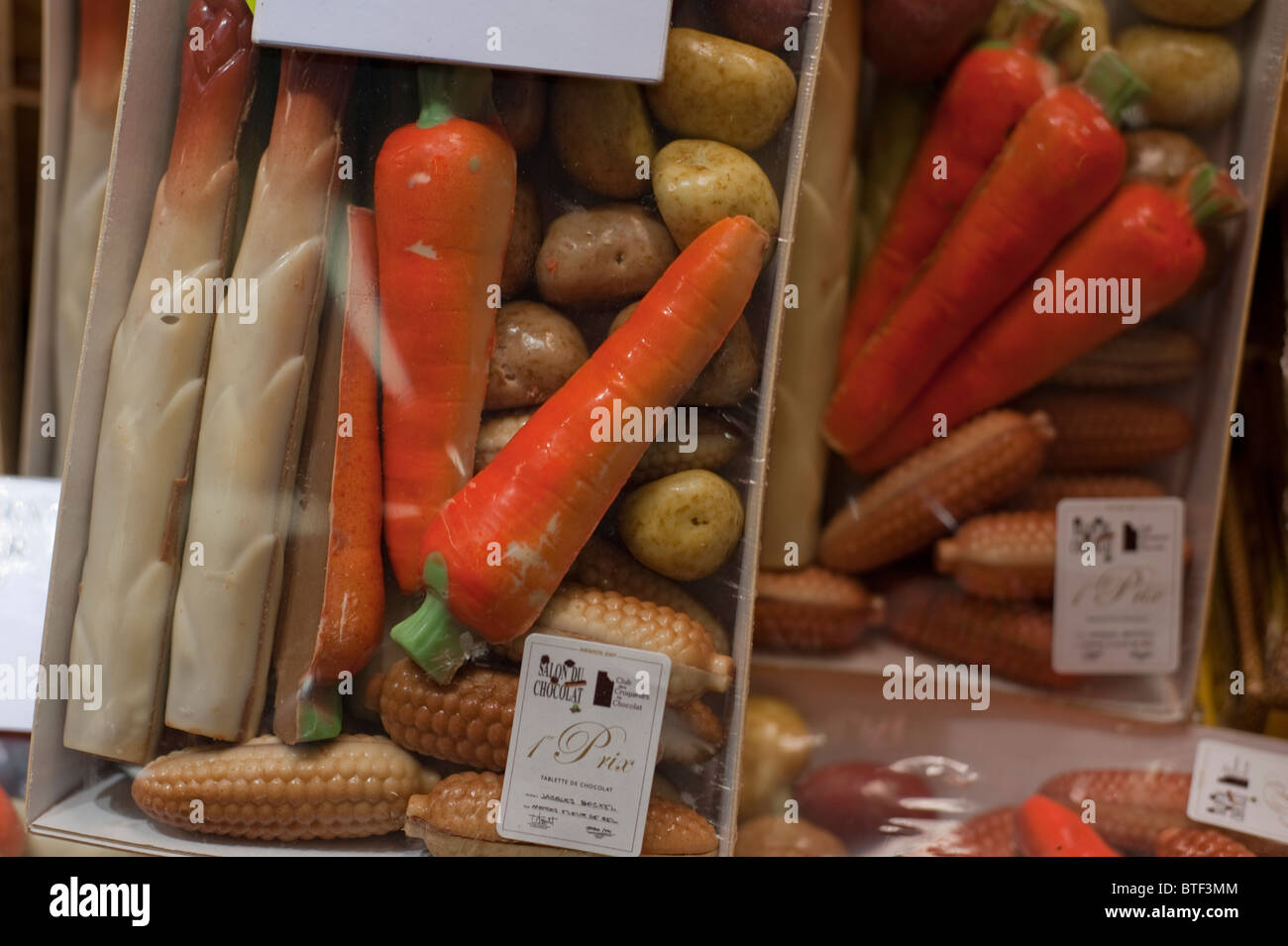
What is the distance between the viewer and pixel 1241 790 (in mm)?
1015

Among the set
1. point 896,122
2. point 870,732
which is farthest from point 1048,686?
point 896,122

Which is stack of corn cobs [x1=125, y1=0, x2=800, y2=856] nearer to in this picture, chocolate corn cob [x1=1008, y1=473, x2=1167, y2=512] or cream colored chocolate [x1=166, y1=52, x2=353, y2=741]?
cream colored chocolate [x1=166, y1=52, x2=353, y2=741]

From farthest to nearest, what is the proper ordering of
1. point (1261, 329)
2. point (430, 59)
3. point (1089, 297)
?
point (1261, 329) < point (1089, 297) < point (430, 59)

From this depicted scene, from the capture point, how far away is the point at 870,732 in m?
1.12

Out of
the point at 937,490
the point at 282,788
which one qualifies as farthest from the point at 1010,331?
the point at 282,788

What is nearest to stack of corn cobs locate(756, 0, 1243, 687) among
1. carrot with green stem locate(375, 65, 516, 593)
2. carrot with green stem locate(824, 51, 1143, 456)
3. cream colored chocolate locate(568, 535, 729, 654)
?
carrot with green stem locate(824, 51, 1143, 456)

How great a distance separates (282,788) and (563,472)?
39cm

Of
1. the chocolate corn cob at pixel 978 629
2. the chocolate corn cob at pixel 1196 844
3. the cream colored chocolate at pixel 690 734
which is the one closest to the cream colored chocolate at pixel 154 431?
the cream colored chocolate at pixel 690 734

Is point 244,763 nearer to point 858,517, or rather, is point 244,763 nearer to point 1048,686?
point 858,517

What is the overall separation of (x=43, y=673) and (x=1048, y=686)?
3.58ft

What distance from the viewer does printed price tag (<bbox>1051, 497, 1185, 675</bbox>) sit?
106cm

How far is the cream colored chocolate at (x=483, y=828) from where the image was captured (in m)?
0.82

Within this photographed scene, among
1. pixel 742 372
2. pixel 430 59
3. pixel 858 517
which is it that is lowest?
pixel 858 517

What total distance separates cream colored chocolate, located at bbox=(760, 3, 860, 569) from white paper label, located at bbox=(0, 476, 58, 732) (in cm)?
80
